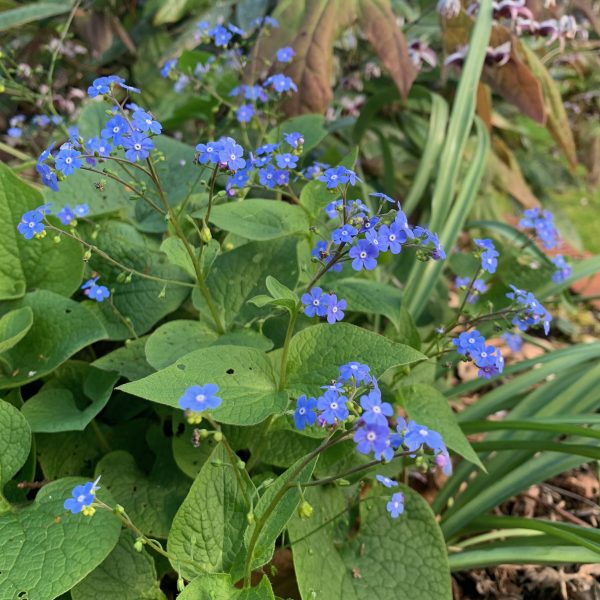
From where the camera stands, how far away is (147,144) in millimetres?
1083

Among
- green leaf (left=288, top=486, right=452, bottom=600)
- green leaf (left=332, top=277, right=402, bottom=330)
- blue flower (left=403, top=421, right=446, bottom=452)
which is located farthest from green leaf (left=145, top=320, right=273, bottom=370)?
blue flower (left=403, top=421, right=446, bottom=452)

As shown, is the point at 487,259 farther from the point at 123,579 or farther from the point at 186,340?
the point at 123,579

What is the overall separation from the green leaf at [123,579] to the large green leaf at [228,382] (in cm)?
32

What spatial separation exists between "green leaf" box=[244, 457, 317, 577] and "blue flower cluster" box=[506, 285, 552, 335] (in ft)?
1.79

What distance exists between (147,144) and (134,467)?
2.21 ft

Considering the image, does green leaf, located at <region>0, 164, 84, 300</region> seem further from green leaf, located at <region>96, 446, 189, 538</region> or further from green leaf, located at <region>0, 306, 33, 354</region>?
green leaf, located at <region>96, 446, 189, 538</region>

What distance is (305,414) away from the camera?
98 cm

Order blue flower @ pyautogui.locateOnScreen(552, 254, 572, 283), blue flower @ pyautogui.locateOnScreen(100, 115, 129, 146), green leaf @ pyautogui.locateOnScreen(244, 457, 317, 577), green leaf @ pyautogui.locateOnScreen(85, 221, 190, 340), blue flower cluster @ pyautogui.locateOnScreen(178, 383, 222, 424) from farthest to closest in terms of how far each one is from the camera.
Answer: blue flower @ pyautogui.locateOnScreen(552, 254, 572, 283), green leaf @ pyautogui.locateOnScreen(85, 221, 190, 340), blue flower @ pyautogui.locateOnScreen(100, 115, 129, 146), green leaf @ pyautogui.locateOnScreen(244, 457, 317, 577), blue flower cluster @ pyautogui.locateOnScreen(178, 383, 222, 424)

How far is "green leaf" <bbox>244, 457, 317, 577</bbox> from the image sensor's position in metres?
0.99

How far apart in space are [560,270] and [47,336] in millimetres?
1258

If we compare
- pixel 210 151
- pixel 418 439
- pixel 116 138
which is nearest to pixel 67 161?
pixel 116 138

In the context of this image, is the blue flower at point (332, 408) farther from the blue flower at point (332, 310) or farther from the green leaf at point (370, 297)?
the green leaf at point (370, 297)

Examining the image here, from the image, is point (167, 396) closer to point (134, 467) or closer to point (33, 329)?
point (134, 467)

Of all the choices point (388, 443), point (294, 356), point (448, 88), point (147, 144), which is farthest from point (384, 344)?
point (448, 88)
